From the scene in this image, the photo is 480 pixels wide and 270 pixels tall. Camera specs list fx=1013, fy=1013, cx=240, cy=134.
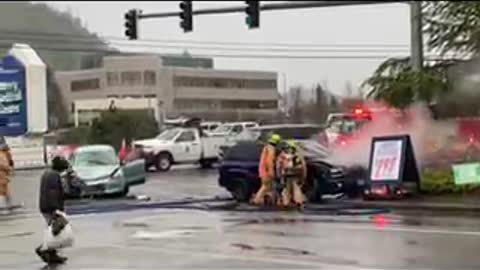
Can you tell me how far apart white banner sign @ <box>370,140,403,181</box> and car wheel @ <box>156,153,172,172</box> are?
1845cm

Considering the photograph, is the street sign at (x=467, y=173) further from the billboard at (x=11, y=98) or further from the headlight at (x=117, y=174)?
the billboard at (x=11, y=98)

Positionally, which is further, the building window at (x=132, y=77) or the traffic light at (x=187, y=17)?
the building window at (x=132, y=77)

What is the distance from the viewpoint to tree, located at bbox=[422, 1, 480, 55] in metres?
26.4

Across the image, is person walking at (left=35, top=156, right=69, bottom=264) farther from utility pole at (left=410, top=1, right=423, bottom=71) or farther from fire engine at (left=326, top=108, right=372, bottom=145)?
utility pole at (left=410, top=1, right=423, bottom=71)

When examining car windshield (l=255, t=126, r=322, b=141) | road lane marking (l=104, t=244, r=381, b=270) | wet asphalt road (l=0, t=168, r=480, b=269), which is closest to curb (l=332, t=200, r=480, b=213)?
wet asphalt road (l=0, t=168, r=480, b=269)

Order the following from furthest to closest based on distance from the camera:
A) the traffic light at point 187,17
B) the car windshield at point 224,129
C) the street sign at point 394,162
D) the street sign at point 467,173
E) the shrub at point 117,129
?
1. the shrub at point 117,129
2. the car windshield at point 224,129
3. the traffic light at point 187,17
4. the street sign at point 394,162
5. the street sign at point 467,173

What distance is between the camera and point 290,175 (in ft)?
76.3

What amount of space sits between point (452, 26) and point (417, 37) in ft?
3.27

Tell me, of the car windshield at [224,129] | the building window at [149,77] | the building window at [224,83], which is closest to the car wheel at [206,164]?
the car windshield at [224,129]

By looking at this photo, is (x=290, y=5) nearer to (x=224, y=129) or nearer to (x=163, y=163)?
(x=163, y=163)

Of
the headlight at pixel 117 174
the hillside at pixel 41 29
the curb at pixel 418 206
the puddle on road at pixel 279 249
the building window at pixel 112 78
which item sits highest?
the hillside at pixel 41 29

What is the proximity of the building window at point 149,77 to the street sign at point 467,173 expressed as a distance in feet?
279

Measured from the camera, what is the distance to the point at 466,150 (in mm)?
24203

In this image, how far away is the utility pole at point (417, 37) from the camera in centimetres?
2767
